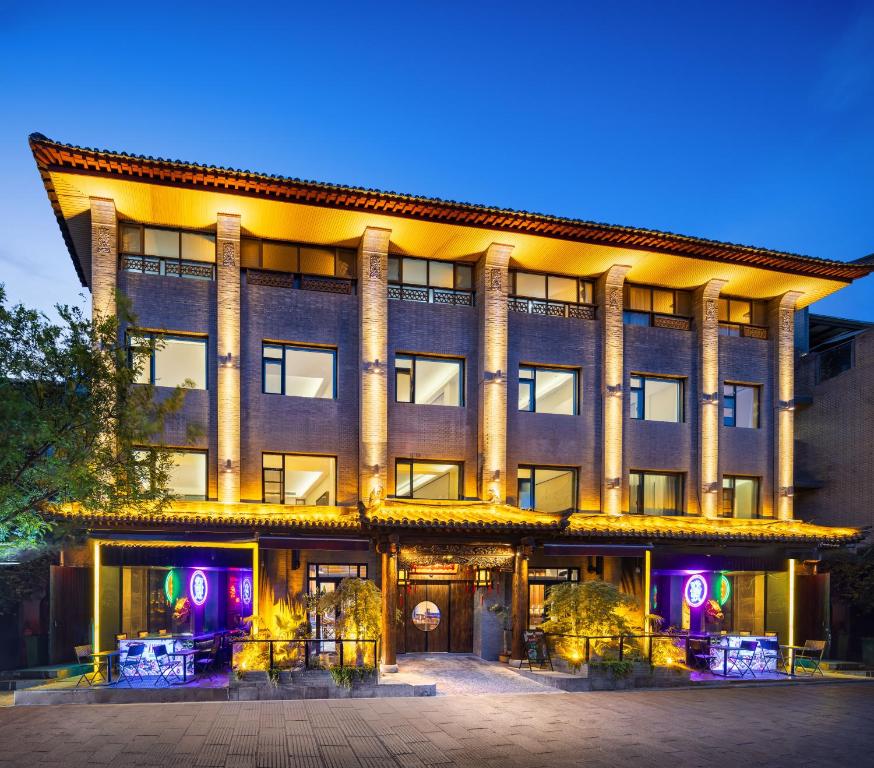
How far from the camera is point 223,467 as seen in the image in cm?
1902

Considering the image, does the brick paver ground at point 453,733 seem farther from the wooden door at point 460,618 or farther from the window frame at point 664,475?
the window frame at point 664,475

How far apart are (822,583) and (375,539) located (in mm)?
13848

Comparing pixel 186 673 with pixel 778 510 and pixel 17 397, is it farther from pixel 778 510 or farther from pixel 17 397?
pixel 778 510

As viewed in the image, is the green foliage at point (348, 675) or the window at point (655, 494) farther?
the window at point (655, 494)

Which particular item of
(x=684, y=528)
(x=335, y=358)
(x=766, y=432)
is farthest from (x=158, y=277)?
(x=766, y=432)

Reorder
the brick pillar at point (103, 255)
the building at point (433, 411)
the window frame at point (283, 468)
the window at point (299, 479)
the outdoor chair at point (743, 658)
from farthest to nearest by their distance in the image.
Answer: the window at point (299, 479) < the window frame at point (283, 468) < the outdoor chair at point (743, 658) < the brick pillar at point (103, 255) < the building at point (433, 411)

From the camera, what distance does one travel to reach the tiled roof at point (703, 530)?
63.1 ft

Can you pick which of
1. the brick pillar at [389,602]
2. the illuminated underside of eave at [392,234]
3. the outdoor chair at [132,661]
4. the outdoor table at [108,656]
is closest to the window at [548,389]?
the illuminated underside of eave at [392,234]

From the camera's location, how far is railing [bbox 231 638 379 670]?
1551 cm

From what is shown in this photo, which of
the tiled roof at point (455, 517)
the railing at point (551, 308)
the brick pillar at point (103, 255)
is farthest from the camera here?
the railing at point (551, 308)

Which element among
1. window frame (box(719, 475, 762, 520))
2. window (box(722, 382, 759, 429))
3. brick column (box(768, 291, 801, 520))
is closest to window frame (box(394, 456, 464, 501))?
window frame (box(719, 475, 762, 520))

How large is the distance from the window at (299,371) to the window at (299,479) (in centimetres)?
184

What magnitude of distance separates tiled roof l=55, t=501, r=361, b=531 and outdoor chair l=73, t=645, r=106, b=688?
2.75m

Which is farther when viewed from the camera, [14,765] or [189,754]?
[189,754]
